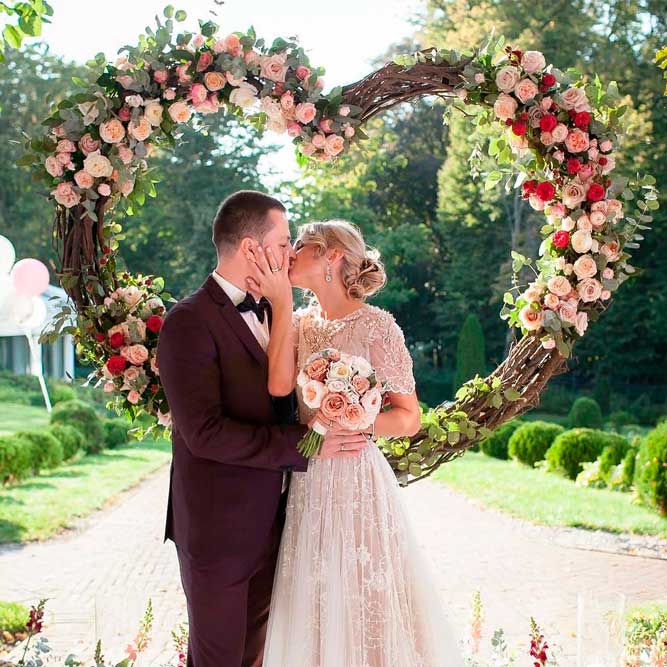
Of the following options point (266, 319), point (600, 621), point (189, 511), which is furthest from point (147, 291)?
point (600, 621)

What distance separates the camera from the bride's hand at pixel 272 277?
299 centimetres

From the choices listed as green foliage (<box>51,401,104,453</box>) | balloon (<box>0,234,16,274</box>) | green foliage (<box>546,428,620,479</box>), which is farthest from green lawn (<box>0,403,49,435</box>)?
balloon (<box>0,234,16,274</box>)

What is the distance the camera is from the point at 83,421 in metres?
15.4

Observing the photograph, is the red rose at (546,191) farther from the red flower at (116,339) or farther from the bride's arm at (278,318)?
the red flower at (116,339)

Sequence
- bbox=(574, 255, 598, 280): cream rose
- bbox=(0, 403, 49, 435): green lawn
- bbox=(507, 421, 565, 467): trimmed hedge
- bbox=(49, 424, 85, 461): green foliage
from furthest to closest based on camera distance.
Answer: bbox=(0, 403, 49, 435): green lawn, bbox=(49, 424, 85, 461): green foliage, bbox=(507, 421, 565, 467): trimmed hedge, bbox=(574, 255, 598, 280): cream rose

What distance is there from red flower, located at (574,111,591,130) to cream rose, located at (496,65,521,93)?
0.30m

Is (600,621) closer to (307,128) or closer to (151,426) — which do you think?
(151,426)

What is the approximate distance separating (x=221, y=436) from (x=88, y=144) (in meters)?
1.38

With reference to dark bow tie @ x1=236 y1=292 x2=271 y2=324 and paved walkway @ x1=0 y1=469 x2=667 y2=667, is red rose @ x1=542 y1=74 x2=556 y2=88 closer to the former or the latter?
dark bow tie @ x1=236 y1=292 x2=271 y2=324

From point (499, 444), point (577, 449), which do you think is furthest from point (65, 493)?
point (499, 444)

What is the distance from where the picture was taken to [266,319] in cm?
327

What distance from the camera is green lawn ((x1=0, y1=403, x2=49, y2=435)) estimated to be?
17.5 metres

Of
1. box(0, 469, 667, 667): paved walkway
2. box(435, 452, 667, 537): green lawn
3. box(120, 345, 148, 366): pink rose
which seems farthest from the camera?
box(435, 452, 667, 537): green lawn

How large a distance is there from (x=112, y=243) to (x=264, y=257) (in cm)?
110
